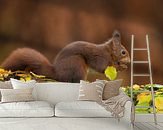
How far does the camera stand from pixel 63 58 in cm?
616

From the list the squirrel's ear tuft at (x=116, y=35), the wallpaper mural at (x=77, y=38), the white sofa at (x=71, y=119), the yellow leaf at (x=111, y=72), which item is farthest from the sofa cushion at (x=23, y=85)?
the squirrel's ear tuft at (x=116, y=35)

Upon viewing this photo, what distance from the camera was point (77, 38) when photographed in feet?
20.4

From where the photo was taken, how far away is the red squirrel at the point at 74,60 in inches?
240

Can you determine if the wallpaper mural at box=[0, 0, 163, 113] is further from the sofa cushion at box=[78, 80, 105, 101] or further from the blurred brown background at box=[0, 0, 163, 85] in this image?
the sofa cushion at box=[78, 80, 105, 101]

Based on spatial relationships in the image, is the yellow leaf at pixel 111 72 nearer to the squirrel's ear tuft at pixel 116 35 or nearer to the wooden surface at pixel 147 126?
the squirrel's ear tuft at pixel 116 35

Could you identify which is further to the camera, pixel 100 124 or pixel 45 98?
pixel 45 98

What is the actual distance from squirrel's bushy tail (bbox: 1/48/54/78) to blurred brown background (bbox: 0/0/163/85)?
98mm

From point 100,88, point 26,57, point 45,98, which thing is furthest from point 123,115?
point 26,57

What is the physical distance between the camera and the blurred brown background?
6.17 m

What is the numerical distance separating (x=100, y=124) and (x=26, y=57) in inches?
91.8

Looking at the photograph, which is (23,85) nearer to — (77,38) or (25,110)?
(25,110)

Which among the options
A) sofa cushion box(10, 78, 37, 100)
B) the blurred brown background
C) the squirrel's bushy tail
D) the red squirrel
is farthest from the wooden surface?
the squirrel's bushy tail

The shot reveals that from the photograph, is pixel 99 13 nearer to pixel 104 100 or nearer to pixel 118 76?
pixel 118 76

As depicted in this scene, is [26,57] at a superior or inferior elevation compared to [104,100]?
superior
